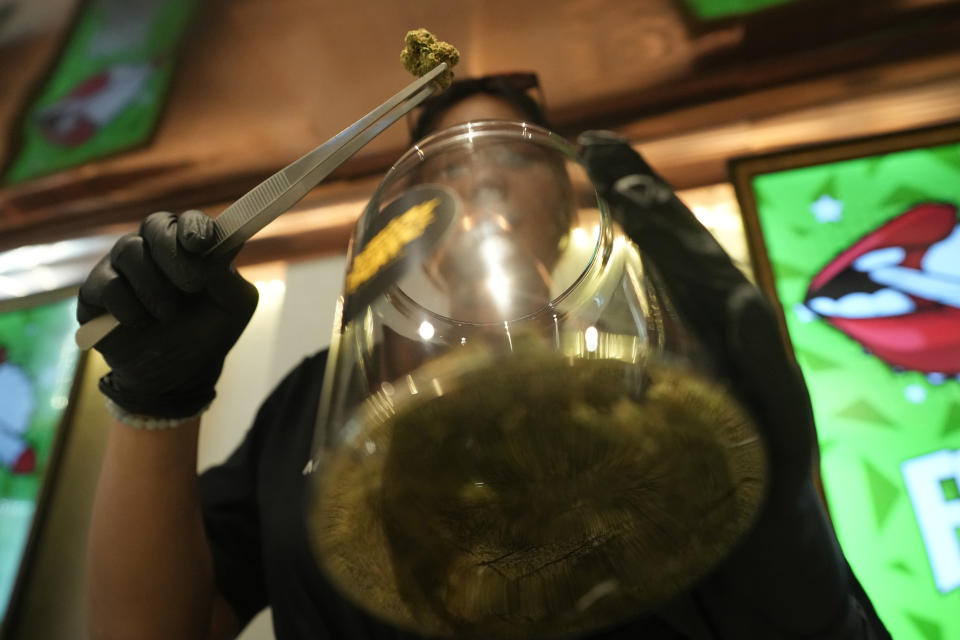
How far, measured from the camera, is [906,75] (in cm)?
92

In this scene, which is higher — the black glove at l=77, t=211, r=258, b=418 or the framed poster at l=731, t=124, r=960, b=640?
the black glove at l=77, t=211, r=258, b=418

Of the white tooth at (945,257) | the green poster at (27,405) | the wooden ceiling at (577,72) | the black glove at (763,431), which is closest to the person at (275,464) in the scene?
the black glove at (763,431)

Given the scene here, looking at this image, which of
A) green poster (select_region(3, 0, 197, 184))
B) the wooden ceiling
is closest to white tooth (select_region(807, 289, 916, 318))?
the wooden ceiling

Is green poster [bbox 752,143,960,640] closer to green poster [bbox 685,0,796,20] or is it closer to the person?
green poster [bbox 685,0,796,20]

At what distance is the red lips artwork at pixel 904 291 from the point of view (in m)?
0.78

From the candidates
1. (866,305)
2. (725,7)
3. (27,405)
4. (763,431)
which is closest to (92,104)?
(27,405)

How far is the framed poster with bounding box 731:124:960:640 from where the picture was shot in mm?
680

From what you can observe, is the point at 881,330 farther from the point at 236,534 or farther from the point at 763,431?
the point at 236,534

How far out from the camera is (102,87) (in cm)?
92

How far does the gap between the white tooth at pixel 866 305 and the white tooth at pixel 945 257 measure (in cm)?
6

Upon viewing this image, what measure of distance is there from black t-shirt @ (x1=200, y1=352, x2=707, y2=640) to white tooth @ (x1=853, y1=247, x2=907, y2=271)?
0.65 meters

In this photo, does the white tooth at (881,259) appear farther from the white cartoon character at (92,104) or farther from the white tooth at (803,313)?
the white cartoon character at (92,104)

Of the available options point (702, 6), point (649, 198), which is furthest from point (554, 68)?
point (649, 198)

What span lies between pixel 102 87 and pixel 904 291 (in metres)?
1.20
